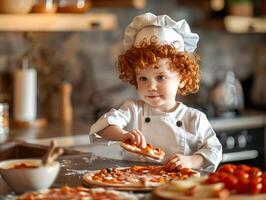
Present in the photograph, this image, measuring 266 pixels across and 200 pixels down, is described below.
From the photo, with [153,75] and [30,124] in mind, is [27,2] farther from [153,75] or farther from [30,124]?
[153,75]

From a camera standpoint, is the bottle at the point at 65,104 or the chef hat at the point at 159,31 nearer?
the chef hat at the point at 159,31

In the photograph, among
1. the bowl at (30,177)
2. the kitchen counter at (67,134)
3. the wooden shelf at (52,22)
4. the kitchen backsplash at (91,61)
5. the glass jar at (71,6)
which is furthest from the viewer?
the kitchen backsplash at (91,61)

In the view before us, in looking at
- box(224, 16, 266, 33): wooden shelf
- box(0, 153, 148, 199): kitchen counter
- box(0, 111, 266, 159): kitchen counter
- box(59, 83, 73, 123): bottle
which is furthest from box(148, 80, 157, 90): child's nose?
box(224, 16, 266, 33): wooden shelf

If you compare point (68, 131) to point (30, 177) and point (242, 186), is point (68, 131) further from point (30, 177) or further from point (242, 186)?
point (242, 186)

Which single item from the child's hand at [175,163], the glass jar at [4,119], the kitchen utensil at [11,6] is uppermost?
the kitchen utensil at [11,6]

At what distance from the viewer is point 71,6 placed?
407 centimetres

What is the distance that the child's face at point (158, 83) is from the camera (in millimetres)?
2385

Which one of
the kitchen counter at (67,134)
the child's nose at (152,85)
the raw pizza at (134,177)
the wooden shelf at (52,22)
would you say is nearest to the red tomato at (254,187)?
the raw pizza at (134,177)

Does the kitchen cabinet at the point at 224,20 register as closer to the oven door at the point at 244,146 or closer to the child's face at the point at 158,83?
the oven door at the point at 244,146

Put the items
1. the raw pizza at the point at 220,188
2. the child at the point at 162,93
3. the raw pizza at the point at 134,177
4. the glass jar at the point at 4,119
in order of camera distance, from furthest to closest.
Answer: the glass jar at the point at 4,119 < the child at the point at 162,93 < the raw pizza at the point at 134,177 < the raw pizza at the point at 220,188

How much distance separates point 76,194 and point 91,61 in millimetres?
2954

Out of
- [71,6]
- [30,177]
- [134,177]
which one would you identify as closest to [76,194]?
[30,177]

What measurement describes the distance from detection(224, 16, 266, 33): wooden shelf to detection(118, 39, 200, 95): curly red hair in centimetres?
228

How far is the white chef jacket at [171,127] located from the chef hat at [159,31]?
0.22 meters
